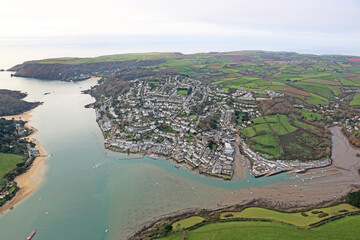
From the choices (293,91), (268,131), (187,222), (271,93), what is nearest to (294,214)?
(187,222)

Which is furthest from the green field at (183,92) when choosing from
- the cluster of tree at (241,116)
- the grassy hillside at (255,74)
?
the cluster of tree at (241,116)

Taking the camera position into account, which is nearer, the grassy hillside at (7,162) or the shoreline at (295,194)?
the shoreline at (295,194)

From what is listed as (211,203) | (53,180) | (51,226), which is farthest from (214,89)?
(51,226)

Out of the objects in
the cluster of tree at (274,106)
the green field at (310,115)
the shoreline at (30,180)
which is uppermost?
the cluster of tree at (274,106)

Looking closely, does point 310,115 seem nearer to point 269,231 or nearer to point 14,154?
point 269,231

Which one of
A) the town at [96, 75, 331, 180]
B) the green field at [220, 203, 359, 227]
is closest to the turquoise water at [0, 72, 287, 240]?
the town at [96, 75, 331, 180]

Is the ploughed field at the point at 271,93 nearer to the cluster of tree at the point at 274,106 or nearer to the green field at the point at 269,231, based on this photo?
the cluster of tree at the point at 274,106

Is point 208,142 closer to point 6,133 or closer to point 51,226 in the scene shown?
point 51,226
